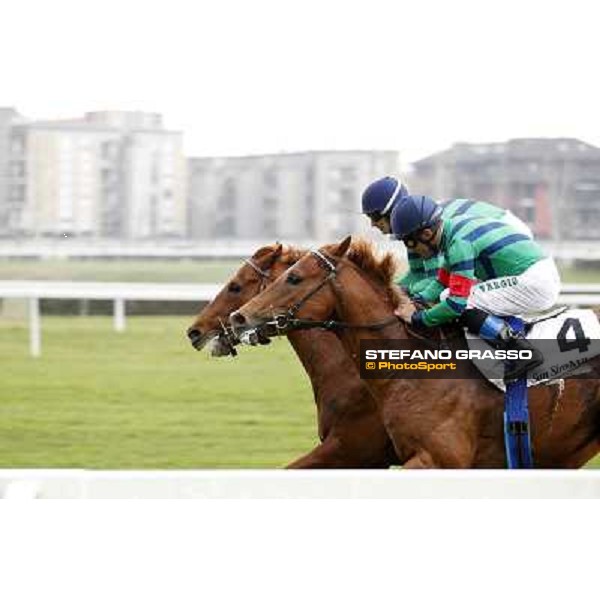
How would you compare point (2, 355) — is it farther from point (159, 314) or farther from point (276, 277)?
point (276, 277)

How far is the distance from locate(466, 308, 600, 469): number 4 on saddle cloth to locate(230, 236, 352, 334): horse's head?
0.44m

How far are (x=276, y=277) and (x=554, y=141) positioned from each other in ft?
35.4

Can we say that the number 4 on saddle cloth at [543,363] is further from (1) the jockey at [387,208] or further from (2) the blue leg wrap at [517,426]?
(1) the jockey at [387,208]

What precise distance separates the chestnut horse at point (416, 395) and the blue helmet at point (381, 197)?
106 mm

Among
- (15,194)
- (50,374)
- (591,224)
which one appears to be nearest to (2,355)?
(50,374)

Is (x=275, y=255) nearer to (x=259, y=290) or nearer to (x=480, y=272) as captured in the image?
(x=259, y=290)

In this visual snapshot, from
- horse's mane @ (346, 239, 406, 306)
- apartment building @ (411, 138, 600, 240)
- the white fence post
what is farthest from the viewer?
apartment building @ (411, 138, 600, 240)

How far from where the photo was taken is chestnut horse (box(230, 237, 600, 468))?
167 inches

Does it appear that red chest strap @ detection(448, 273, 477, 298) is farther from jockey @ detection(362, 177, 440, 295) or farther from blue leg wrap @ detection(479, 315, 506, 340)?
jockey @ detection(362, 177, 440, 295)

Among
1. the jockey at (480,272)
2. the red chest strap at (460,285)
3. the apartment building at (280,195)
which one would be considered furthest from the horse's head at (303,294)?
the apartment building at (280,195)

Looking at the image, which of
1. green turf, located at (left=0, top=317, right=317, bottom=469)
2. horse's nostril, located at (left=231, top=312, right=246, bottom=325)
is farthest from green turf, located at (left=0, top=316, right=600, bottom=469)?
horse's nostril, located at (left=231, top=312, right=246, bottom=325)

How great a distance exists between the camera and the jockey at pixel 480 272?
14.0ft

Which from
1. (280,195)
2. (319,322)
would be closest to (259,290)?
(319,322)

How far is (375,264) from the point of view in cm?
455
